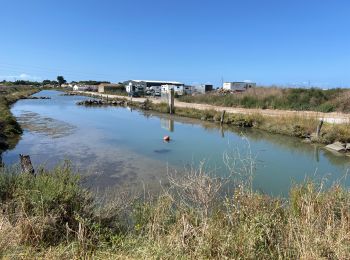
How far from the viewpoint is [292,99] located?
3194cm

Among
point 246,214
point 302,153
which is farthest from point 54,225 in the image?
point 302,153

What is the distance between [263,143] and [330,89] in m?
18.7

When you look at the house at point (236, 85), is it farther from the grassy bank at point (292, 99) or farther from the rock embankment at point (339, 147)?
the rock embankment at point (339, 147)

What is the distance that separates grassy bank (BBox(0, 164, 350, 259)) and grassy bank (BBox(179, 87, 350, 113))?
82.6 feet

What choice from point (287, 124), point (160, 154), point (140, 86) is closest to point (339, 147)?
point (287, 124)

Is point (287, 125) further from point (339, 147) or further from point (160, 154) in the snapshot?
point (160, 154)

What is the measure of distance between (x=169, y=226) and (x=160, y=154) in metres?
10.0

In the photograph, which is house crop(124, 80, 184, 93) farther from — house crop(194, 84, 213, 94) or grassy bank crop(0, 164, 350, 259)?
grassy bank crop(0, 164, 350, 259)

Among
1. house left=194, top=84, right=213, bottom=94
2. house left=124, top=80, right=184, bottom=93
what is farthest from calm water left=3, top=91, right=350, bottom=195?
house left=124, top=80, right=184, bottom=93

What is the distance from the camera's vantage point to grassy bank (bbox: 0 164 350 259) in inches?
134

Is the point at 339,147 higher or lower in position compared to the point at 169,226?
lower

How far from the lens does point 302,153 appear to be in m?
15.0

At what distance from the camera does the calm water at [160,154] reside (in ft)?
34.2

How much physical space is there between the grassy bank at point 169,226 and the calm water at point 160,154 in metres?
2.72
